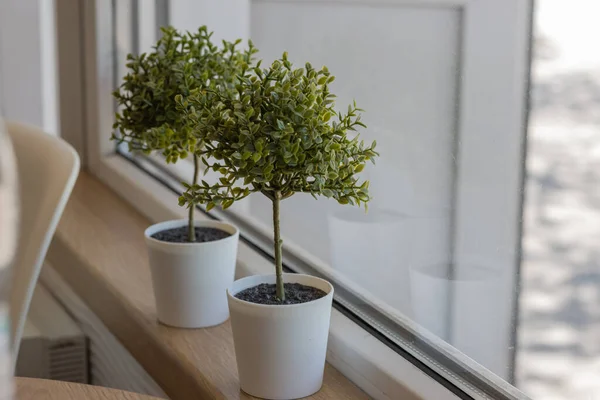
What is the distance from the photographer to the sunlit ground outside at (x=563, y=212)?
76 centimetres

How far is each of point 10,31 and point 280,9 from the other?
41.9 inches

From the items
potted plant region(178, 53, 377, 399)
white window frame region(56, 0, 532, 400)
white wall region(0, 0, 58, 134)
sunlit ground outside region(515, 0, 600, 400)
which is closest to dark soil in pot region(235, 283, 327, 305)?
potted plant region(178, 53, 377, 399)

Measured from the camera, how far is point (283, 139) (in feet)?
2.66

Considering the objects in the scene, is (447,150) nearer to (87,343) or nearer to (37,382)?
(37,382)

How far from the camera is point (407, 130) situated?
3.45 feet

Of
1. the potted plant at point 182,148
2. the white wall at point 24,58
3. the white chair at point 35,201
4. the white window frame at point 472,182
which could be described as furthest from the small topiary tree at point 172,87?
the white wall at point 24,58

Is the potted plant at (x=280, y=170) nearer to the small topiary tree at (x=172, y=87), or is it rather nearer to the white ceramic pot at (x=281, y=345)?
the white ceramic pot at (x=281, y=345)

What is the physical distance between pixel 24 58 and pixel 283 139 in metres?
1.55

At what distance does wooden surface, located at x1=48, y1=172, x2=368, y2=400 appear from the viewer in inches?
40.7

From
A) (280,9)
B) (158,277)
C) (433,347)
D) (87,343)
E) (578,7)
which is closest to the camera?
(578,7)

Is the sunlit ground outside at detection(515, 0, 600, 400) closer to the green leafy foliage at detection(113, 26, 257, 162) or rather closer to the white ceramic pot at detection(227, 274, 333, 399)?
the white ceramic pot at detection(227, 274, 333, 399)

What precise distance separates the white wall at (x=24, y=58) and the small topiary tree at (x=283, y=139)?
1.44 meters

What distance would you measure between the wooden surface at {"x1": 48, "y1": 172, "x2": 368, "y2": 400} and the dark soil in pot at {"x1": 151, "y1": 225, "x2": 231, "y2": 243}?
12 cm

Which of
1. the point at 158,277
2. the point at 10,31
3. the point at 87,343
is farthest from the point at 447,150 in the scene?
the point at 10,31
